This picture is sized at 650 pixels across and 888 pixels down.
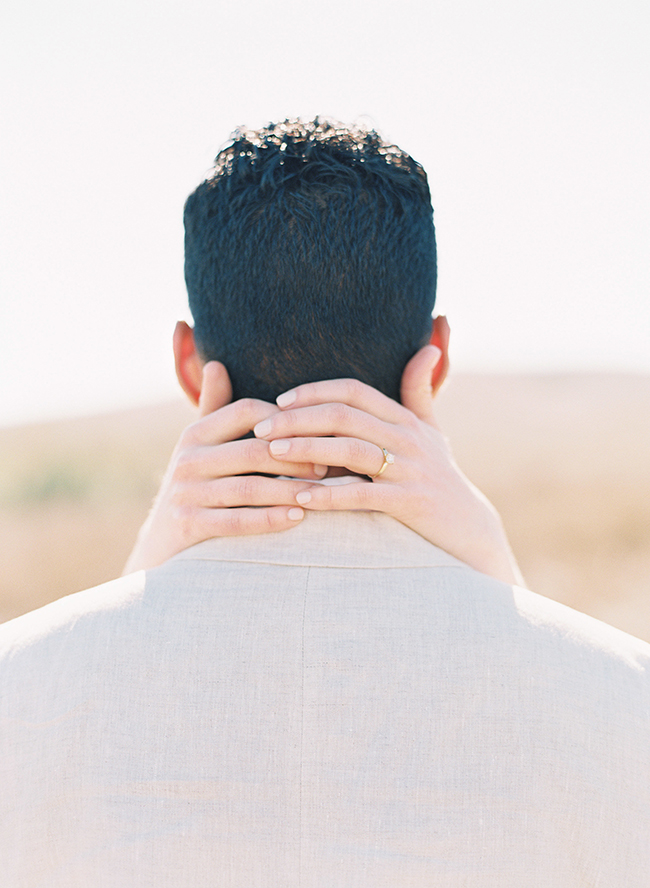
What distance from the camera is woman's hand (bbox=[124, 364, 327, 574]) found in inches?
61.5

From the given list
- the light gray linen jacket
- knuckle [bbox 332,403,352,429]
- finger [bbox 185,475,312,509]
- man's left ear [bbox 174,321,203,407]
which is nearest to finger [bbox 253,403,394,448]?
knuckle [bbox 332,403,352,429]

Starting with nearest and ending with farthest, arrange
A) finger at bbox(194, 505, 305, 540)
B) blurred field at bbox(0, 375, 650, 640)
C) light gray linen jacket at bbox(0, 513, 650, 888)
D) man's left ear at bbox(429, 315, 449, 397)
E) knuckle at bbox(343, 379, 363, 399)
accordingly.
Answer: light gray linen jacket at bbox(0, 513, 650, 888) → finger at bbox(194, 505, 305, 540) → knuckle at bbox(343, 379, 363, 399) → man's left ear at bbox(429, 315, 449, 397) → blurred field at bbox(0, 375, 650, 640)

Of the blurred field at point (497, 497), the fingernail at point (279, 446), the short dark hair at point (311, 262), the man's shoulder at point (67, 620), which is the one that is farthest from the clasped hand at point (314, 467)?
the blurred field at point (497, 497)

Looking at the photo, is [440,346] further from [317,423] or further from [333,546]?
[333,546]

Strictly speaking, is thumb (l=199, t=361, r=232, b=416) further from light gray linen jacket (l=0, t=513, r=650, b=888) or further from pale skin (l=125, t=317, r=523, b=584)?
light gray linen jacket (l=0, t=513, r=650, b=888)

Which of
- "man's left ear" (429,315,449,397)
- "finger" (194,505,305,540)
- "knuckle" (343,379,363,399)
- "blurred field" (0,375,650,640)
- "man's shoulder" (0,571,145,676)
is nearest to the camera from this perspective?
"man's shoulder" (0,571,145,676)

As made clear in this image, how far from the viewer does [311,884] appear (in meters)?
1.30

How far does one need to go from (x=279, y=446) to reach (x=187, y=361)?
588 millimetres

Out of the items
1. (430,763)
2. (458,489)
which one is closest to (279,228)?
(458,489)


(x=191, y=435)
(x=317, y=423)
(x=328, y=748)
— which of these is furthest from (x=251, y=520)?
(x=328, y=748)

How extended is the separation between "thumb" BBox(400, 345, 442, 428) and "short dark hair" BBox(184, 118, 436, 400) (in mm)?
31

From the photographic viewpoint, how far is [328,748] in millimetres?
1321

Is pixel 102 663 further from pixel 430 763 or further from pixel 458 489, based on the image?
pixel 458 489

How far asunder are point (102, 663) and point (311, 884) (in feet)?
1.80
